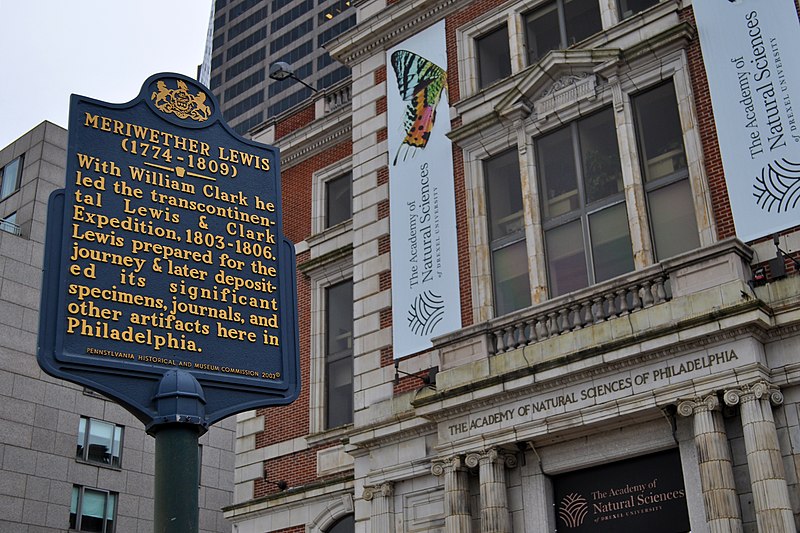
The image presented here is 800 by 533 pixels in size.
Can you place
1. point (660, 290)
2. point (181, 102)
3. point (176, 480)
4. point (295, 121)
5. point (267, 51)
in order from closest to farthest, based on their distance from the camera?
point (176, 480) → point (181, 102) → point (660, 290) → point (295, 121) → point (267, 51)

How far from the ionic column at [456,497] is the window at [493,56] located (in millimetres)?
8650

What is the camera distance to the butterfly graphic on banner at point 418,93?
23.6 metres

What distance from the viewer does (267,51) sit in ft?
441

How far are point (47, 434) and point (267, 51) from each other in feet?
325

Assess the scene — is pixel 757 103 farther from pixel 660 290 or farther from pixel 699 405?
pixel 699 405

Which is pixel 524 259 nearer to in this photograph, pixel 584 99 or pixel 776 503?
pixel 584 99

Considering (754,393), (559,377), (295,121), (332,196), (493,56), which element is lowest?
(754,393)

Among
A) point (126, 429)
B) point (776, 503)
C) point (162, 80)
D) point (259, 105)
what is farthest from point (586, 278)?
point (259, 105)

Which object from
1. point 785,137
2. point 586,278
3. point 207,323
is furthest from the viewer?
point 586,278

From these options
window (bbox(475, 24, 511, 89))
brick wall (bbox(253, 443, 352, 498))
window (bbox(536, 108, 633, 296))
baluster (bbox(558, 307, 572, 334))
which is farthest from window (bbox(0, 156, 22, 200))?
baluster (bbox(558, 307, 572, 334))

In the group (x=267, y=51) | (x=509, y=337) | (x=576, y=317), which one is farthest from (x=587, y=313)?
(x=267, y=51)

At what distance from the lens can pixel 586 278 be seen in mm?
19688

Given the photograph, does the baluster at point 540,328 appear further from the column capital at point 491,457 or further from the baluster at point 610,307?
the column capital at point 491,457

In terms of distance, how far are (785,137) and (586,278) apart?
14.2 feet
